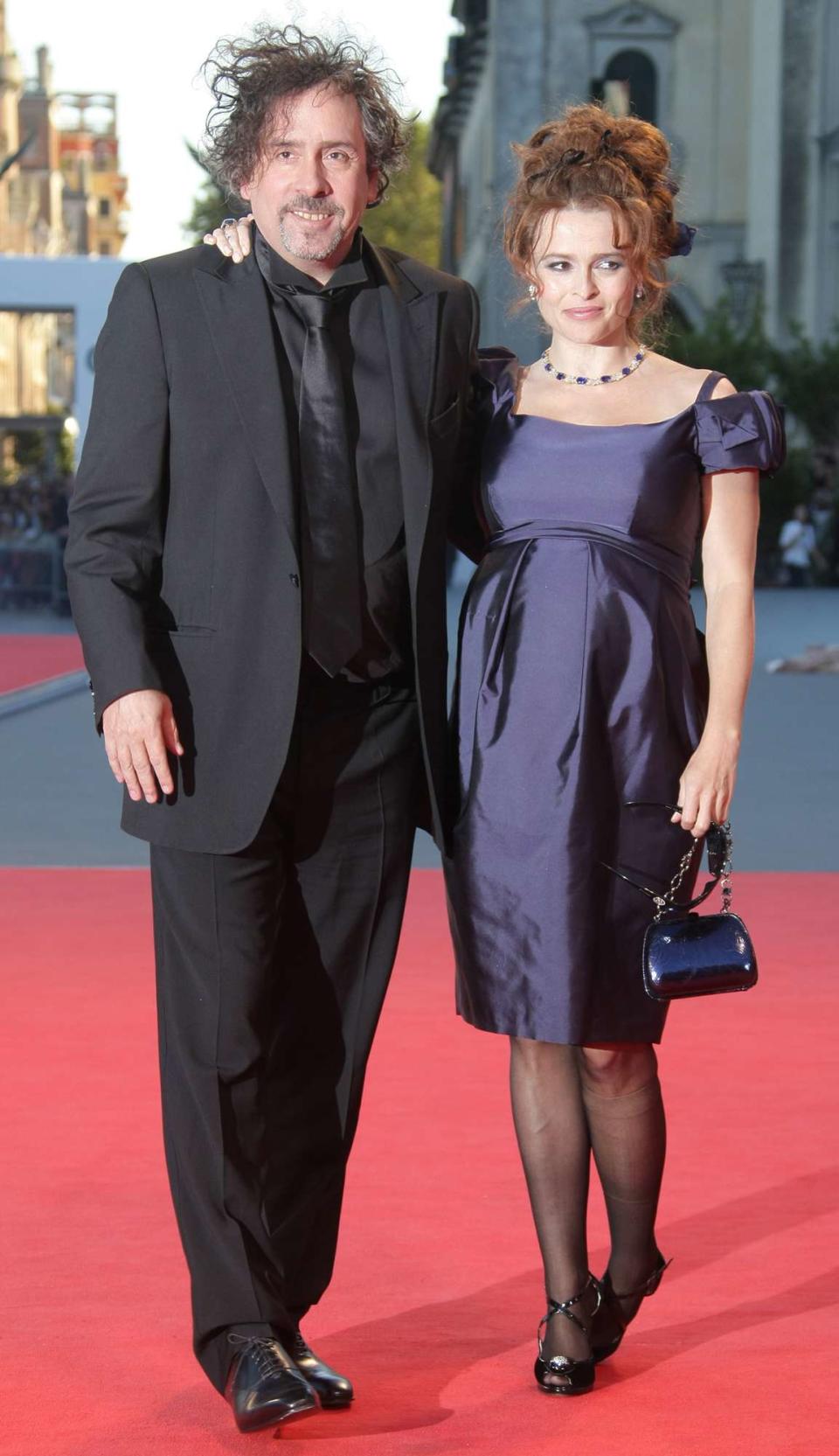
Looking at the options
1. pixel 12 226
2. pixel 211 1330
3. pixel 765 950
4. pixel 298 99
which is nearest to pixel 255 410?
pixel 298 99

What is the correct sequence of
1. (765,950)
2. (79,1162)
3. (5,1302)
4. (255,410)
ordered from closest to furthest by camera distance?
1. (255,410)
2. (5,1302)
3. (79,1162)
4. (765,950)

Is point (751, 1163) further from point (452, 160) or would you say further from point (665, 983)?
point (452, 160)

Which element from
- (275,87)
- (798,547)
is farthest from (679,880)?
(798,547)

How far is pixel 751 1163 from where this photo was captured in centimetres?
489

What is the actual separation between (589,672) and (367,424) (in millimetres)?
509

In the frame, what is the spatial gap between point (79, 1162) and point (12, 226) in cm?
9663

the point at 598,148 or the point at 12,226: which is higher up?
the point at 12,226

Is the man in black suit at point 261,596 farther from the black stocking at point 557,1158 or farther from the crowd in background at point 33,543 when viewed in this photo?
the crowd in background at point 33,543

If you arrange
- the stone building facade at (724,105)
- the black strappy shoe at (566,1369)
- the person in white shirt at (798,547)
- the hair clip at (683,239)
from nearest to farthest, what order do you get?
the black strappy shoe at (566,1369) < the hair clip at (683,239) < the person in white shirt at (798,547) < the stone building facade at (724,105)

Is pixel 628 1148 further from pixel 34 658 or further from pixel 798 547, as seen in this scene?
pixel 798 547

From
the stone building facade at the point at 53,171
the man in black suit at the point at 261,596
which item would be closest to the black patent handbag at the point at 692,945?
the man in black suit at the point at 261,596

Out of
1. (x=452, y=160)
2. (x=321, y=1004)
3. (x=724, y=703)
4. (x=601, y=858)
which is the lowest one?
(x=321, y=1004)

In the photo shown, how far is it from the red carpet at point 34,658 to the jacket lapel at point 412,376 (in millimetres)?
13756

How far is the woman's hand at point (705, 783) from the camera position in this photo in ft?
11.5
